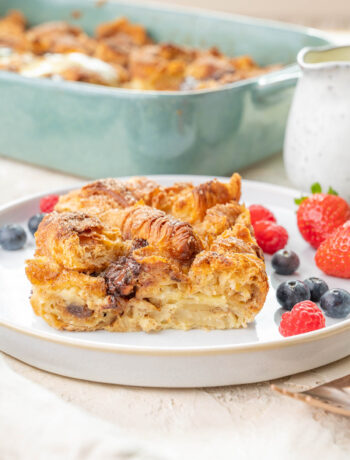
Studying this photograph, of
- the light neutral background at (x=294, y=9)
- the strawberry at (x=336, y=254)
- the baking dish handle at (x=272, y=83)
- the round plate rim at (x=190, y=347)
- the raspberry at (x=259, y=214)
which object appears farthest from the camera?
the light neutral background at (x=294, y=9)

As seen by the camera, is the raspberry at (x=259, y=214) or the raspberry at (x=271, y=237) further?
the raspberry at (x=259, y=214)

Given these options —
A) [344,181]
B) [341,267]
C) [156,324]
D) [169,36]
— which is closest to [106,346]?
[156,324]

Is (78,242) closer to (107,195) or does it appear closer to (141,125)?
(107,195)

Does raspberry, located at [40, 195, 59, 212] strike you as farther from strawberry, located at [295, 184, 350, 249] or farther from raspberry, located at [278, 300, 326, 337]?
raspberry, located at [278, 300, 326, 337]

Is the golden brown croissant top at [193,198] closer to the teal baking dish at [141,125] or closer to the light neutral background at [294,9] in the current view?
the teal baking dish at [141,125]

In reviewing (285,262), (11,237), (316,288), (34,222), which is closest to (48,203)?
(34,222)

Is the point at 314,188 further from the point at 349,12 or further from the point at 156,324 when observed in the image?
the point at 349,12

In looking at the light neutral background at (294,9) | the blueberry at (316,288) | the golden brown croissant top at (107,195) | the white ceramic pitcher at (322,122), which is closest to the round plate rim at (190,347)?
the blueberry at (316,288)
